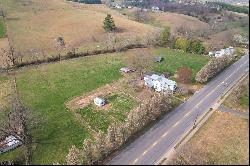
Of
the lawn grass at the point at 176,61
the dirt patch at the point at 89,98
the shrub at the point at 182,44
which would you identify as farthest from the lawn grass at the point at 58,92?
the shrub at the point at 182,44

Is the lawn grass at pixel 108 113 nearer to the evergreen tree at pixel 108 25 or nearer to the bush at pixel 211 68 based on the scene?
the bush at pixel 211 68

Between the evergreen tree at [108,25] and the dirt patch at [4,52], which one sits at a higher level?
the evergreen tree at [108,25]

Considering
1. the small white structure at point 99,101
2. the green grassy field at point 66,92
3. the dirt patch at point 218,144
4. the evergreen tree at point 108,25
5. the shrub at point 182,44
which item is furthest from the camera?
the evergreen tree at point 108,25

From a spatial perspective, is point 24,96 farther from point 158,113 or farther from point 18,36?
point 18,36

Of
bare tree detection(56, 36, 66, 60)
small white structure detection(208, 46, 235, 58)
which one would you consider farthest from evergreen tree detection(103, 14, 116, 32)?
small white structure detection(208, 46, 235, 58)

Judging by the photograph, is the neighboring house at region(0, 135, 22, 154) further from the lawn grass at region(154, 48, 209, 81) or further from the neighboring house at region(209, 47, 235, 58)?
the neighboring house at region(209, 47, 235, 58)

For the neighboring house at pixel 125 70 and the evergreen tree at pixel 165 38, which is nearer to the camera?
the neighboring house at pixel 125 70
